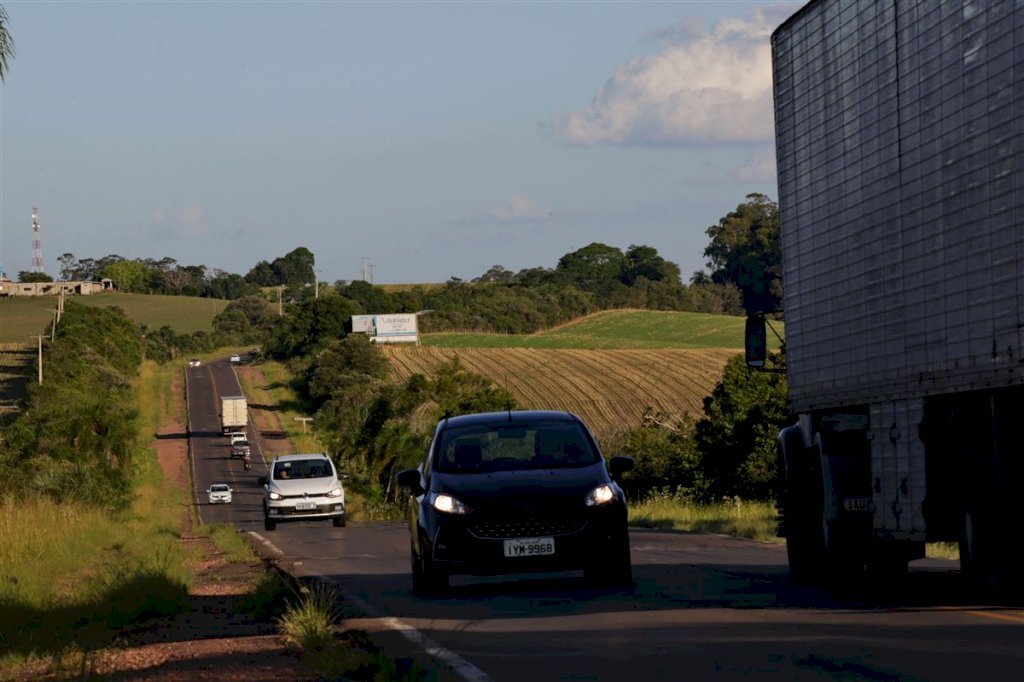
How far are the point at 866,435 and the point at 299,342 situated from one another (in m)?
129

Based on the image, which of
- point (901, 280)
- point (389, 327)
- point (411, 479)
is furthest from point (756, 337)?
point (389, 327)

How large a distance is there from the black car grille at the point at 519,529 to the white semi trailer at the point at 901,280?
93.4 inches

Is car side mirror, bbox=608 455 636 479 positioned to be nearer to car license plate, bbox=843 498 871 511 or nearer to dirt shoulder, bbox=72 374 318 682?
car license plate, bbox=843 498 871 511

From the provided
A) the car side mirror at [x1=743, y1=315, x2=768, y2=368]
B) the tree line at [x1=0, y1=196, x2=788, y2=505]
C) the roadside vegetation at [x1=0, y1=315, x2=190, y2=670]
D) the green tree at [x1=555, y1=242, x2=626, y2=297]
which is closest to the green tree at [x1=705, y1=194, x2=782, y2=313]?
the tree line at [x1=0, y1=196, x2=788, y2=505]

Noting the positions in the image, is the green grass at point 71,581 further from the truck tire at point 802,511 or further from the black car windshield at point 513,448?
the truck tire at point 802,511

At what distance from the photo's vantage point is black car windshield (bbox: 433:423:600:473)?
15.6 m

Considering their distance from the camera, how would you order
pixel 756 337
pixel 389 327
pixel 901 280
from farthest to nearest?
pixel 389 327, pixel 756 337, pixel 901 280

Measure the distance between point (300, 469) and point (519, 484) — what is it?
2260 centimetres

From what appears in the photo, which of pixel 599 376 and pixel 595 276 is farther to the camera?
pixel 595 276

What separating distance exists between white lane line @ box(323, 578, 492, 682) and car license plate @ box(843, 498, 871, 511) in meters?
4.12

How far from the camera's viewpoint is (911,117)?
1238 centimetres

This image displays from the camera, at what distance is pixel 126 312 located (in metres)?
181

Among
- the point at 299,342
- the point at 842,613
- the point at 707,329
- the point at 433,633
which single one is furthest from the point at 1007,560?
the point at 299,342

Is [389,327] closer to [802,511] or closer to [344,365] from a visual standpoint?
[344,365]
